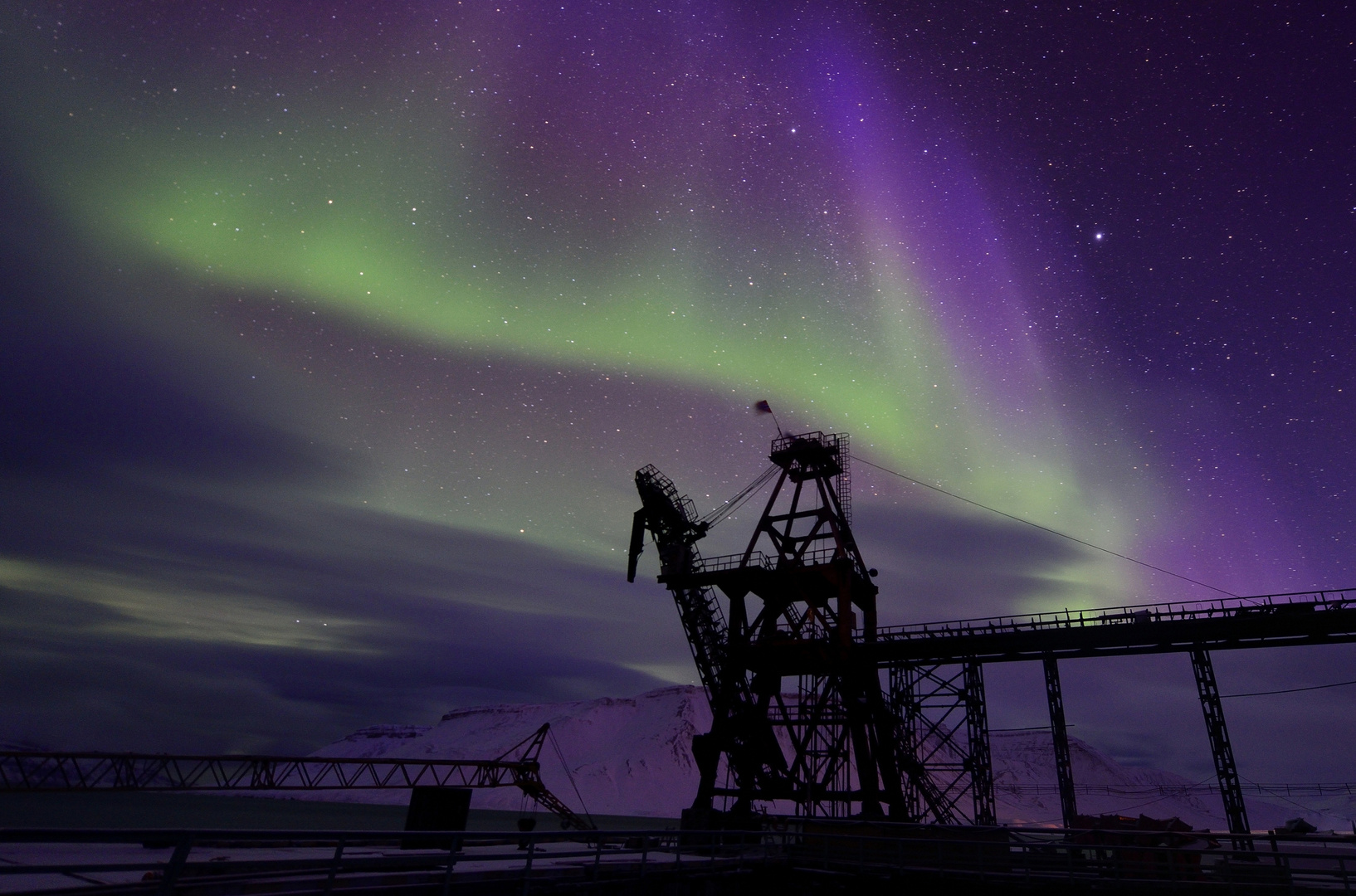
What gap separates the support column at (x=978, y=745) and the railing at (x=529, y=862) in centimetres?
428

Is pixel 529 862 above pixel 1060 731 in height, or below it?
below

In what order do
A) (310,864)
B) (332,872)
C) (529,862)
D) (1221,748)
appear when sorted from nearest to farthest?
(332,872) → (310,864) → (529,862) → (1221,748)

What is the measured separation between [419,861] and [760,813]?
27.2 metres

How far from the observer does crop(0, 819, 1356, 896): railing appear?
976 cm

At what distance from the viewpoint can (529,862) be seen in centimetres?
1345

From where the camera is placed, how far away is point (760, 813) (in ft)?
117

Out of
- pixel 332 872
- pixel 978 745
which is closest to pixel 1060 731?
pixel 978 745

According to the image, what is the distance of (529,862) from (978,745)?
25.7 metres

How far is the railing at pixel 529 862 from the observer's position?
9758 millimetres

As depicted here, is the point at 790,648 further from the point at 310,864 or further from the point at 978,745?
the point at 310,864

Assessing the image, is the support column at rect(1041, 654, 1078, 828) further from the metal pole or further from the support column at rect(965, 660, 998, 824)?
the metal pole

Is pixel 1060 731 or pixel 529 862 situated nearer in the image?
pixel 529 862

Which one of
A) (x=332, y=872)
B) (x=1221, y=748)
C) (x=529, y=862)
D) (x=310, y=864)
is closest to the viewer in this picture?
(x=332, y=872)

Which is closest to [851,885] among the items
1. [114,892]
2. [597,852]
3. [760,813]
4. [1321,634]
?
[597,852]
